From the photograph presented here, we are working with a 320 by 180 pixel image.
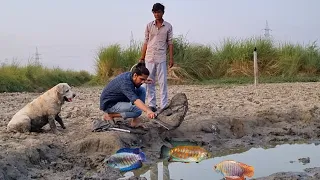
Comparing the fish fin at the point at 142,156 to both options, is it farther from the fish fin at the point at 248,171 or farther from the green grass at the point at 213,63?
the green grass at the point at 213,63

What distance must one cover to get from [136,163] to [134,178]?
0.76 m

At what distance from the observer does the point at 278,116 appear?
8859mm

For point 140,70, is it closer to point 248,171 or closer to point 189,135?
point 189,135

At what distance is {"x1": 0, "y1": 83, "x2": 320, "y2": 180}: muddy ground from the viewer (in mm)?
5637

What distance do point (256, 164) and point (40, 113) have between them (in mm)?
3400

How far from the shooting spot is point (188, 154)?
257 inches

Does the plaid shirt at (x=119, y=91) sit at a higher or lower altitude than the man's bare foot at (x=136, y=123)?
higher

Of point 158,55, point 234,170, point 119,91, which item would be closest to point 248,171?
point 234,170

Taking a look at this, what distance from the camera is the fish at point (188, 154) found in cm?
640

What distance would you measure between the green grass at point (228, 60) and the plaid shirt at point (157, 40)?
35.4ft

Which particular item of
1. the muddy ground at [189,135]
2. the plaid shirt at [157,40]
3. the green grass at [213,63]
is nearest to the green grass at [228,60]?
the green grass at [213,63]

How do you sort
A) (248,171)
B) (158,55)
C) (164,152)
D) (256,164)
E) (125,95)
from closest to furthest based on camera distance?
1. (248,171)
2. (256,164)
3. (164,152)
4. (125,95)
5. (158,55)

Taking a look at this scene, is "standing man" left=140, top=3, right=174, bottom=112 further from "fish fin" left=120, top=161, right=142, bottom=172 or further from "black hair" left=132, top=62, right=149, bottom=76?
"fish fin" left=120, top=161, right=142, bottom=172

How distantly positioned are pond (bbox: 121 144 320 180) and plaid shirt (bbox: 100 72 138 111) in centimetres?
123
